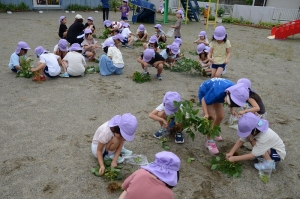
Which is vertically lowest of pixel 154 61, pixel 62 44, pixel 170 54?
pixel 154 61

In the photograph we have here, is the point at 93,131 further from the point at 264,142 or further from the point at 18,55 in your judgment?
the point at 18,55

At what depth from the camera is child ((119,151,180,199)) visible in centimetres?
186

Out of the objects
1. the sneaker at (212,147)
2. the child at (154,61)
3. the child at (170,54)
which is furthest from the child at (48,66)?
the sneaker at (212,147)

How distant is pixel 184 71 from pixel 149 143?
12.1ft

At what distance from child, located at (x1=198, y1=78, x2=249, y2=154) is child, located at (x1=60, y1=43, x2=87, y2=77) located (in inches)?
133

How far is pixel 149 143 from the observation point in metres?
3.79

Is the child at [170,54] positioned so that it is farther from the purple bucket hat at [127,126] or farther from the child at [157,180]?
the child at [157,180]

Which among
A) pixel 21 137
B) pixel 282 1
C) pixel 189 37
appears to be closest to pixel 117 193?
pixel 21 137

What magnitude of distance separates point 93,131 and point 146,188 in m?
2.30

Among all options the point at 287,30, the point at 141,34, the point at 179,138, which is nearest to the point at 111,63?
the point at 179,138

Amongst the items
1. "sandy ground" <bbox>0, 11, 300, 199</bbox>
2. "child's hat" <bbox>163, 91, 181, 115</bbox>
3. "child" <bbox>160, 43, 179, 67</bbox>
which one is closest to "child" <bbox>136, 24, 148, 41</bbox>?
"sandy ground" <bbox>0, 11, 300, 199</bbox>

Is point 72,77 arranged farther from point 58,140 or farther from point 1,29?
point 1,29

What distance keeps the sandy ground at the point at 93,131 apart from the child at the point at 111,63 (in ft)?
0.66

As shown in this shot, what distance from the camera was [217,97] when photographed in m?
3.49
